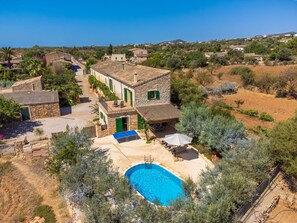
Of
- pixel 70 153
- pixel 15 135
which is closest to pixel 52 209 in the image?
pixel 70 153

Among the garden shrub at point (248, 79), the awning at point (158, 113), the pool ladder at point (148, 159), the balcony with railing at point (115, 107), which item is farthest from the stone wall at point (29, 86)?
the garden shrub at point (248, 79)

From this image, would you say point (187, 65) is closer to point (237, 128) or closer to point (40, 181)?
point (237, 128)

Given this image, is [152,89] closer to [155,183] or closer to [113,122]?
[113,122]

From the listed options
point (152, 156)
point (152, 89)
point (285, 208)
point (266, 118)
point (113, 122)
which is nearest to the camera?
point (285, 208)

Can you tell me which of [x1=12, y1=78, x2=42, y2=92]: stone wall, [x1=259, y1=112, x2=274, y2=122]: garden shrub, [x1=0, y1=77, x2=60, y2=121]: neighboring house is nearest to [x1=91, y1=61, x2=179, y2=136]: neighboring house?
[x1=0, y1=77, x2=60, y2=121]: neighboring house

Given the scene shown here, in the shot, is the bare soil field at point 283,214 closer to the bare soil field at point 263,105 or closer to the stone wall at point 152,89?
the bare soil field at point 263,105

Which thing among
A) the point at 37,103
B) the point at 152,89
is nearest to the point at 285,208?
the point at 152,89
